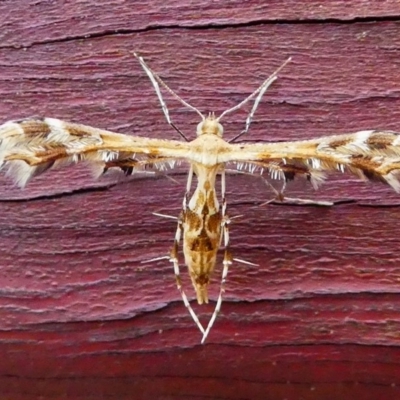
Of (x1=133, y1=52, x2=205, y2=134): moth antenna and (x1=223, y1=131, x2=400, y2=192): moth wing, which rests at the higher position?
(x1=133, y1=52, x2=205, y2=134): moth antenna

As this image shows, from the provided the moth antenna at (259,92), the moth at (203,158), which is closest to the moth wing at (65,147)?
the moth at (203,158)

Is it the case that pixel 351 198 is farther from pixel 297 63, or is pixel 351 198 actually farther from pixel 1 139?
pixel 1 139

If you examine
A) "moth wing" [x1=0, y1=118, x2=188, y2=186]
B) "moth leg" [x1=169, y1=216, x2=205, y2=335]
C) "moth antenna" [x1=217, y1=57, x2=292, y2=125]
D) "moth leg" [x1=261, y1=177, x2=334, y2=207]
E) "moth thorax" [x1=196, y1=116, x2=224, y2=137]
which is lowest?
"moth leg" [x1=169, y1=216, x2=205, y2=335]

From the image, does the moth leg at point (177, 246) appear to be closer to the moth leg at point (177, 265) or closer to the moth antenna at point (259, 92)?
the moth leg at point (177, 265)

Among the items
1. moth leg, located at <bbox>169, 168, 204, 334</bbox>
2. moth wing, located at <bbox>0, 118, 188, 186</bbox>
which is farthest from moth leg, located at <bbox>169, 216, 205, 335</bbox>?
moth wing, located at <bbox>0, 118, 188, 186</bbox>

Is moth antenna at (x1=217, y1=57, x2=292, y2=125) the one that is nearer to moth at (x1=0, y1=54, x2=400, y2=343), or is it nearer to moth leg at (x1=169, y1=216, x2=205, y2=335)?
moth at (x1=0, y1=54, x2=400, y2=343)

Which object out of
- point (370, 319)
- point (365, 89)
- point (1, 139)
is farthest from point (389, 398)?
point (1, 139)

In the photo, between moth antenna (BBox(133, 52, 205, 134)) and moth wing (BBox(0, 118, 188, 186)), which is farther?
moth antenna (BBox(133, 52, 205, 134))

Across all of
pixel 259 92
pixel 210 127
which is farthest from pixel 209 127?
pixel 259 92
